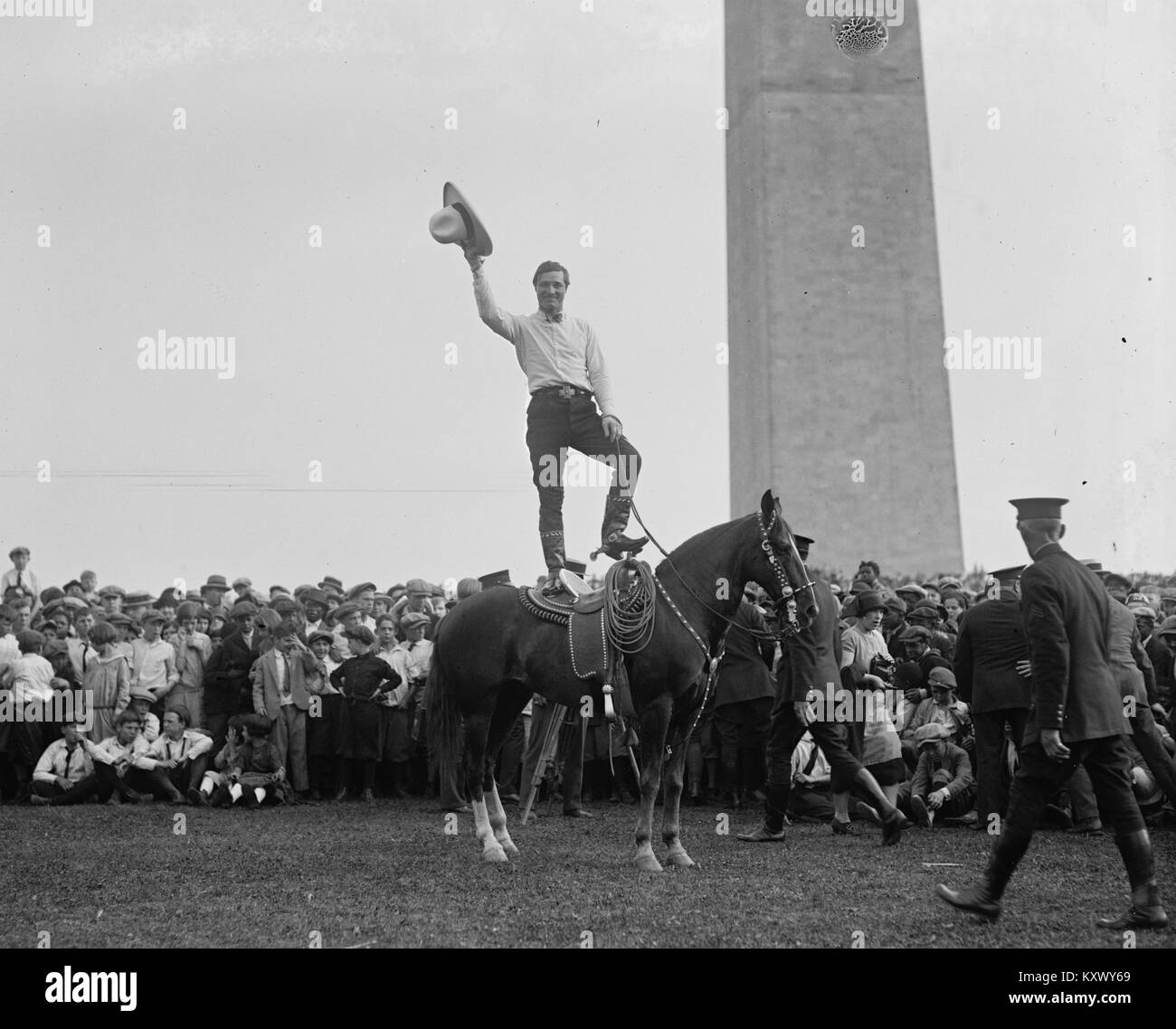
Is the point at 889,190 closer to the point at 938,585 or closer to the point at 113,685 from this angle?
the point at 938,585

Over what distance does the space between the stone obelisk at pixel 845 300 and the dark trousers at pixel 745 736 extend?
1121 centimetres

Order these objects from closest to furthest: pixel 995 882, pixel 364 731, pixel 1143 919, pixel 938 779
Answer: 1. pixel 1143 919
2. pixel 995 882
3. pixel 938 779
4. pixel 364 731

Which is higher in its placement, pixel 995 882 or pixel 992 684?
pixel 992 684

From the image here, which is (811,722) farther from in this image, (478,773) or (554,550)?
(478,773)

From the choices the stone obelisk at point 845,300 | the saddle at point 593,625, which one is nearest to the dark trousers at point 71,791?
the saddle at point 593,625

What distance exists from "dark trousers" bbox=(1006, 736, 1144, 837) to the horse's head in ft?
9.14

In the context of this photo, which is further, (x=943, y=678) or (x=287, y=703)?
(x=287, y=703)

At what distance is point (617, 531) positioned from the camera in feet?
36.5

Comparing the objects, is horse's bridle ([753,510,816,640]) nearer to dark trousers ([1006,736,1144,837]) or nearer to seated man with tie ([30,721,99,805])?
dark trousers ([1006,736,1144,837])

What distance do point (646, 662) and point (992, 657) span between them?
3.19 m

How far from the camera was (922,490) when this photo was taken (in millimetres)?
25578

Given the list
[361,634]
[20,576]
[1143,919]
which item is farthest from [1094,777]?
[20,576]

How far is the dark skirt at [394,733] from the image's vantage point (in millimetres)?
15344
